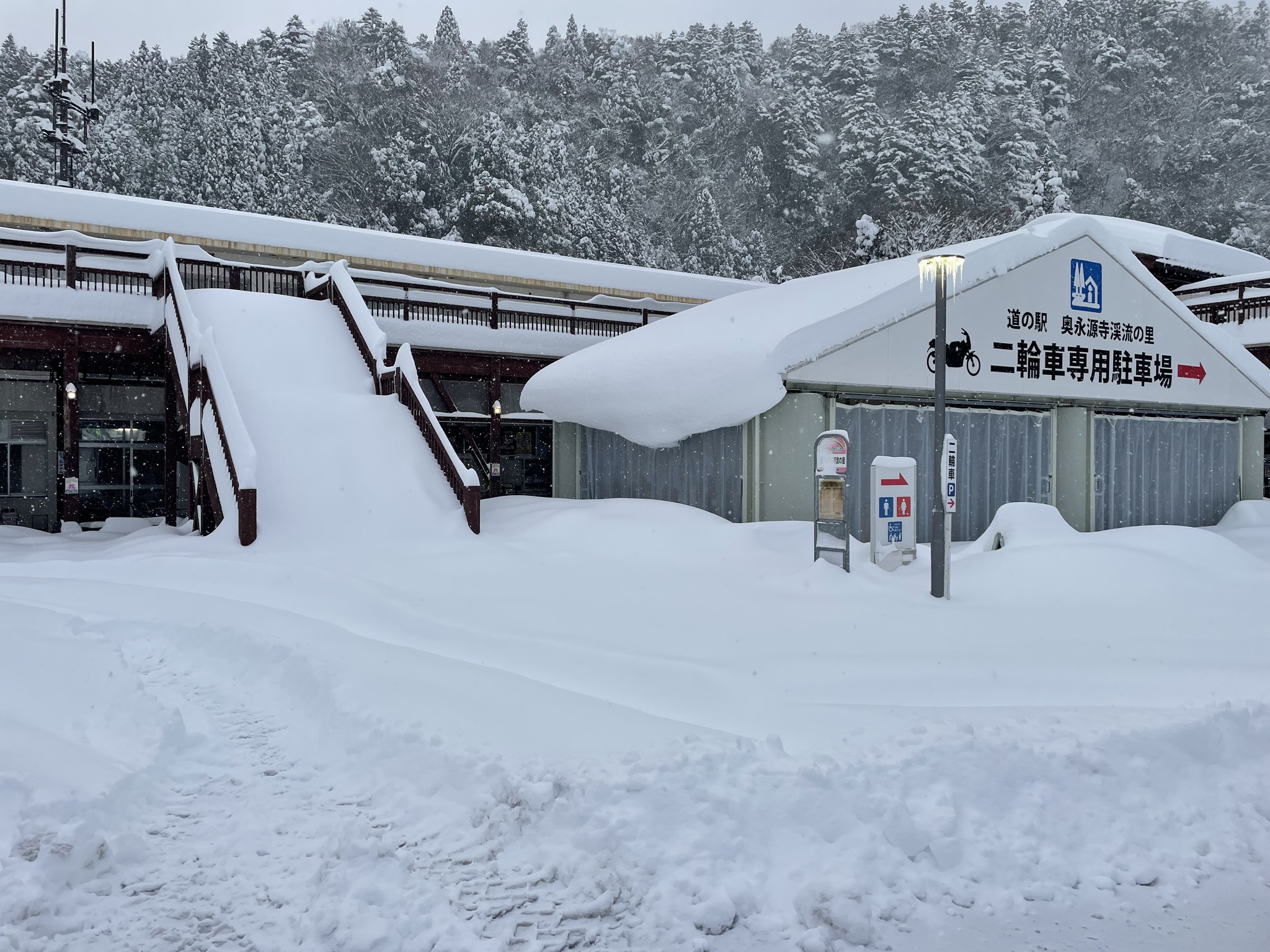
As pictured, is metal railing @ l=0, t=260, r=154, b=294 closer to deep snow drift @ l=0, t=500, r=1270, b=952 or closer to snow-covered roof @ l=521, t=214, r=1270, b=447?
snow-covered roof @ l=521, t=214, r=1270, b=447

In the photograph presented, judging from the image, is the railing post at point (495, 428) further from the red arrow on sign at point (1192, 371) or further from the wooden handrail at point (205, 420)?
the red arrow on sign at point (1192, 371)

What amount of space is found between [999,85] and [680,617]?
61810mm

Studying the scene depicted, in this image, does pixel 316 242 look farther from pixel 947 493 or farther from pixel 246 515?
pixel 947 493

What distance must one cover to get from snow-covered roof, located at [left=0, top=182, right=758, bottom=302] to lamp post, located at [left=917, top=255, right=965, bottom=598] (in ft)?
55.6

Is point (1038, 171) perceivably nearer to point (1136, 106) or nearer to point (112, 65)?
point (1136, 106)

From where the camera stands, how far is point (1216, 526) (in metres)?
16.9

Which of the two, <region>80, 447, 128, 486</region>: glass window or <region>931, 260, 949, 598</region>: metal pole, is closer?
<region>931, 260, 949, 598</region>: metal pole

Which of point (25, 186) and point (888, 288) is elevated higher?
point (25, 186)

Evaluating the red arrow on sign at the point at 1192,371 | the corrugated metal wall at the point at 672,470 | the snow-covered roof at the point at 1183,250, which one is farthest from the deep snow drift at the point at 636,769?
the snow-covered roof at the point at 1183,250

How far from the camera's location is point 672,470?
14.9 m

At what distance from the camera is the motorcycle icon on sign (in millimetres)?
13867

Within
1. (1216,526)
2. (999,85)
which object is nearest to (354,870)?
(1216,526)

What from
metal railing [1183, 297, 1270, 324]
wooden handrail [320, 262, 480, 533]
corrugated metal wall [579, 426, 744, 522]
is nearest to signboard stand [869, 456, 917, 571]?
corrugated metal wall [579, 426, 744, 522]

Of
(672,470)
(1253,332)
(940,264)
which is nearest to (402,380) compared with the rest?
(672,470)
